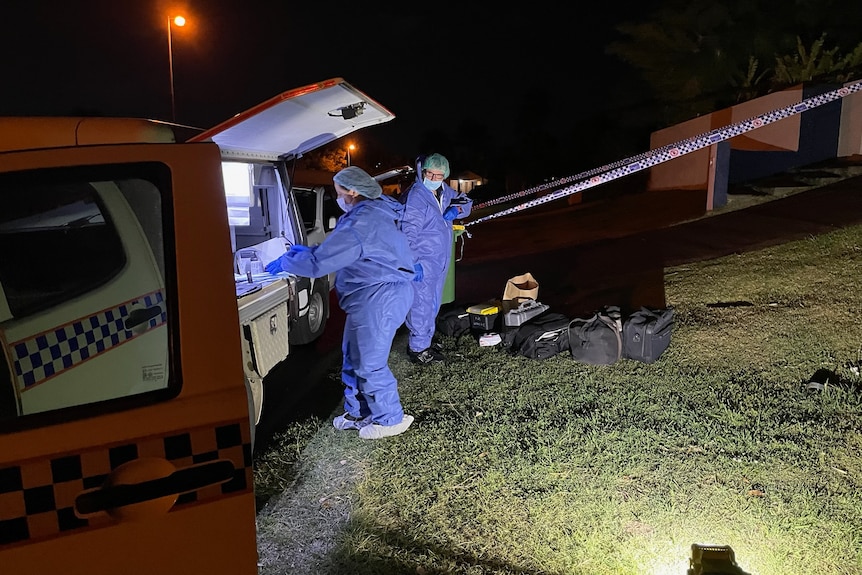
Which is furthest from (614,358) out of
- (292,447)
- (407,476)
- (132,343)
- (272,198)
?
(132,343)

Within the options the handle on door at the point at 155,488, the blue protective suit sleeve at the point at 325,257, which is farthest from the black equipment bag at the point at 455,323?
the handle on door at the point at 155,488

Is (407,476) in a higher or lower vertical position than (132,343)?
lower

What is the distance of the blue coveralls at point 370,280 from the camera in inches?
142

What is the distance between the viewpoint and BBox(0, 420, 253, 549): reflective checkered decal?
1.56 m

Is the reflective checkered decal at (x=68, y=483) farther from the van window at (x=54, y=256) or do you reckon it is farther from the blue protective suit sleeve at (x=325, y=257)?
the blue protective suit sleeve at (x=325, y=257)

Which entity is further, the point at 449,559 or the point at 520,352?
the point at 520,352

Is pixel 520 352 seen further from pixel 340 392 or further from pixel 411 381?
pixel 340 392

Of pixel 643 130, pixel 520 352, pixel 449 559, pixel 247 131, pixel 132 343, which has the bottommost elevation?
pixel 449 559

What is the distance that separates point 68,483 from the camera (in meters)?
1.59

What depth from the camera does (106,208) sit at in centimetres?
215

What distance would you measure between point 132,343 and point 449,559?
67.6 inches

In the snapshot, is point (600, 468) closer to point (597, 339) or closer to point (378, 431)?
point (378, 431)

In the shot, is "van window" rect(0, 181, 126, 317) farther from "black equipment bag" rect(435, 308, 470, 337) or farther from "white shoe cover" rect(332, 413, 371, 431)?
"black equipment bag" rect(435, 308, 470, 337)

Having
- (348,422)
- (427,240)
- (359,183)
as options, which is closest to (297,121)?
(359,183)
